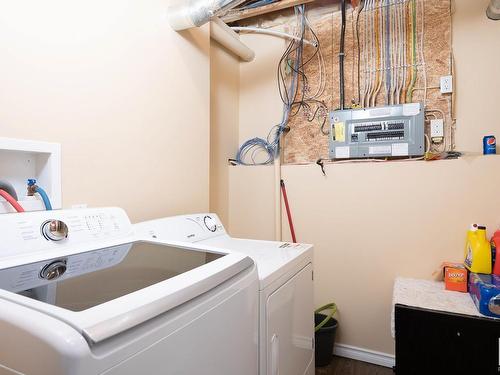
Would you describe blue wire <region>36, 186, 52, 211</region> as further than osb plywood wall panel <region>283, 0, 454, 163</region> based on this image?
No

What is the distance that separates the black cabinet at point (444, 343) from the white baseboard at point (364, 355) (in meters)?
0.64

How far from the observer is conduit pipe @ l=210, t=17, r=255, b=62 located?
7.69ft

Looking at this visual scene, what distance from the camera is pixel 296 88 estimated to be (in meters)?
2.69

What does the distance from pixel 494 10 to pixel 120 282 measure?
263cm

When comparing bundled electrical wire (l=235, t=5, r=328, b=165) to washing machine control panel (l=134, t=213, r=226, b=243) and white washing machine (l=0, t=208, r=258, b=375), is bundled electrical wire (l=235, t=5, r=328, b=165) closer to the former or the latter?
washing machine control panel (l=134, t=213, r=226, b=243)

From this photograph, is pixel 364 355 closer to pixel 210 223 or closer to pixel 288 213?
pixel 288 213

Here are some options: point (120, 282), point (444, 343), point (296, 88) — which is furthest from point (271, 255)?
point (296, 88)

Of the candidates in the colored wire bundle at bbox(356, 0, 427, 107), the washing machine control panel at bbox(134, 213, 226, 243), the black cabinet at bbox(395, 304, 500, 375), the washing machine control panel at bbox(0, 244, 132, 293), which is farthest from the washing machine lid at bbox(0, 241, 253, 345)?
the colored wire bundle at bbox(356, 0, 427, 107)

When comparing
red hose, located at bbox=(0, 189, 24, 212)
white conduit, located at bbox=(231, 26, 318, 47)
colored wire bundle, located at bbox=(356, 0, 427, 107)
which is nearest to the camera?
red hose, located at bbox=(0, 189, 24, 212)

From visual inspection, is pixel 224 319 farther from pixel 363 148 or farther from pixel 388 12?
pixel 388 12

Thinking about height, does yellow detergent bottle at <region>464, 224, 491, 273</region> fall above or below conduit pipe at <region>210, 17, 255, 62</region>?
below

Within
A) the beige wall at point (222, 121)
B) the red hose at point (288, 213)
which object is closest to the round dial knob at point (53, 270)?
the beige wall at point (222, 121)

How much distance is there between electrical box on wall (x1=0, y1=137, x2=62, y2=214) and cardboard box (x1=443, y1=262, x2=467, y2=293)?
7.03 feet

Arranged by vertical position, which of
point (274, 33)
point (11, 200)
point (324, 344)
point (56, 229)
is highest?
point (274, 33)
